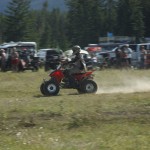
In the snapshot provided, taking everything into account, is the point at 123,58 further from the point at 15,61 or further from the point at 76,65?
the point at 76,65

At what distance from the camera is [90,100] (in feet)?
40.9

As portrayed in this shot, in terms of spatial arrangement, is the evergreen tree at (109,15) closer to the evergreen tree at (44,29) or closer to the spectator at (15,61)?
the evergreen tree at (44,29)

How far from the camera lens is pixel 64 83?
15414mm

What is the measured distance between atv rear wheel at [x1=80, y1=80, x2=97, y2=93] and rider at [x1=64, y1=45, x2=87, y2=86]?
353 mm

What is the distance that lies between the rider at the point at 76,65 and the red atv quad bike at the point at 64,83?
10 cm

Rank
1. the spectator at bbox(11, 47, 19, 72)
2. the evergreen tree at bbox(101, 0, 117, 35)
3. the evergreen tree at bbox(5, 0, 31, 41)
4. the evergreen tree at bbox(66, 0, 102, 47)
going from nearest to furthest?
the spectator at bbox(11, 47, 19, 72) → the evergreen tree at bbox(66, 0, 102, 47) → the evergreen tree at bbox(101, 0, 117, 35) → the evergreen tree at bbox(5, 0, 31, 41)

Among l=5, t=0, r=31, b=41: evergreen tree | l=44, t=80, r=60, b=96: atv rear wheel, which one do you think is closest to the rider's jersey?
l=44, t=80, r=60, b=96: atv rear wheel

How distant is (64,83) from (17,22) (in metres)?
65.5

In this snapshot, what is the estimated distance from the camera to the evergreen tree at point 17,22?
77938mm

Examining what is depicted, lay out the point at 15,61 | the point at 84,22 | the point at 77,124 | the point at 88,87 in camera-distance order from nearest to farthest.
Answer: the point at 77,124, the point at 88,87, the point at 15,61, the point at 84,22

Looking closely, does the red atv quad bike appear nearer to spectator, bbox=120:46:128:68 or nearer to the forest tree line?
spectator, bbox=120:46:128:68

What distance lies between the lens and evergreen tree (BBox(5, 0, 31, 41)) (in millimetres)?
77938

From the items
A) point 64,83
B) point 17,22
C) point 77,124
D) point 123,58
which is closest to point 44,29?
point 17,22

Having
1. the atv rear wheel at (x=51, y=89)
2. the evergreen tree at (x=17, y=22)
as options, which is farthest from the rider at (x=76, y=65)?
the evergreen tree at (x=17, y=22)
